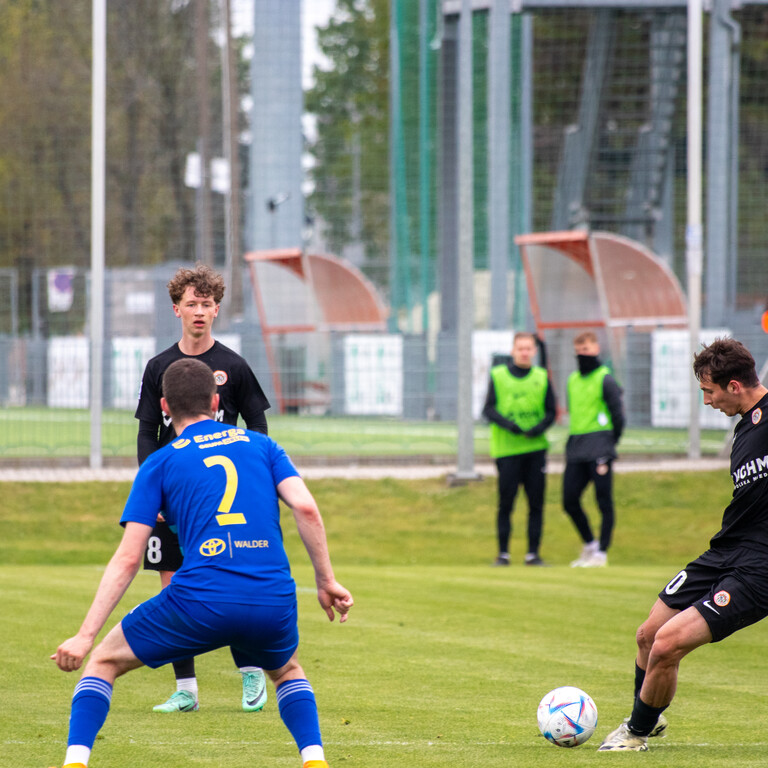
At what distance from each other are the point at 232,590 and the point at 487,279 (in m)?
23.8

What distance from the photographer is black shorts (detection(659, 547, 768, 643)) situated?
5066mm

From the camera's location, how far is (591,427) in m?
12.2

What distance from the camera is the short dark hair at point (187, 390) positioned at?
4379 mm

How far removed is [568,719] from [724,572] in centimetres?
91

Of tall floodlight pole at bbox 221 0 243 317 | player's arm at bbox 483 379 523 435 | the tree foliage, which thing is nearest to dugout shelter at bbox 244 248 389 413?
tall floodlight pole at bbox 221 0 243 317

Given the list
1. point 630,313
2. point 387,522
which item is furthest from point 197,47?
point 387,522

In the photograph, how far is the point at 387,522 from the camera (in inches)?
609

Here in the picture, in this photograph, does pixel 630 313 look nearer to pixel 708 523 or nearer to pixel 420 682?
pixel 708 523

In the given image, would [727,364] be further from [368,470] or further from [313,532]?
[368,470]

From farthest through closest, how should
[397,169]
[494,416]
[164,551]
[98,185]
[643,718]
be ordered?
[397,169]
[98,185]
[494,416]
[164,551]
[643,718]

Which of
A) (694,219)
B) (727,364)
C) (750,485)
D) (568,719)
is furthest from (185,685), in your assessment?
(694,219)

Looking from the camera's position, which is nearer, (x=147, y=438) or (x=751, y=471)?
(x=751, y=471)

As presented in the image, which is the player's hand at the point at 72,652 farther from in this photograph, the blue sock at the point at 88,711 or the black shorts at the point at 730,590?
the black shorts at the point at 730,590

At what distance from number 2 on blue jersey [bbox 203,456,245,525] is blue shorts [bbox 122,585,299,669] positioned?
0.27m
